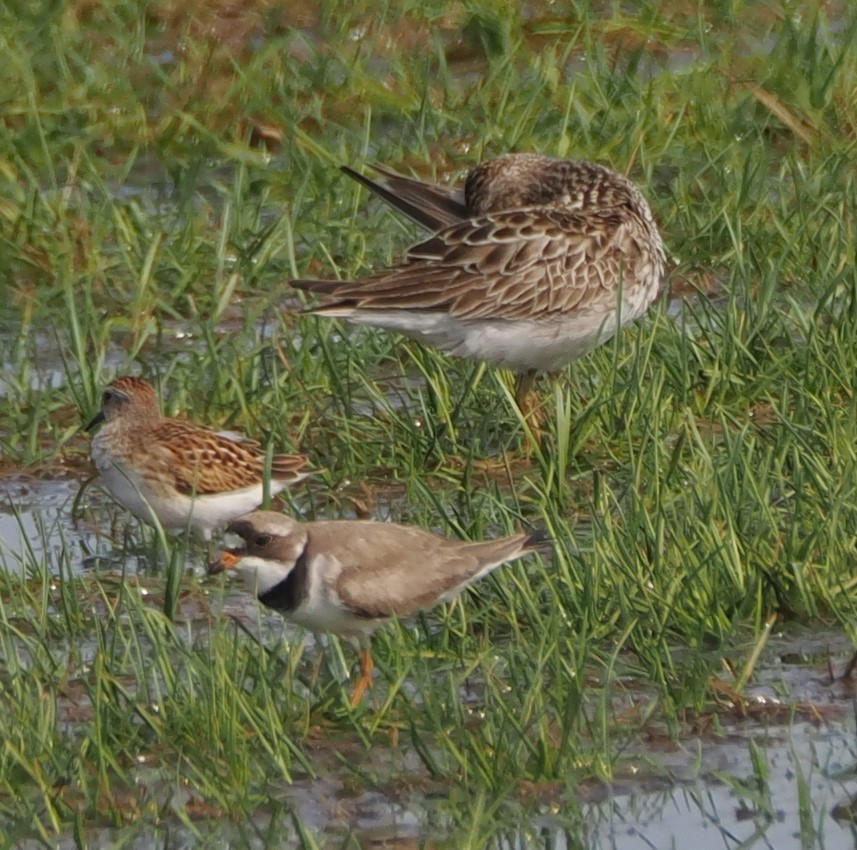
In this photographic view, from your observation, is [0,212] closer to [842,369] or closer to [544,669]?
[842,369]

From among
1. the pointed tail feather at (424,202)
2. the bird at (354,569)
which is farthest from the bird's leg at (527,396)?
the bird at (354,569)

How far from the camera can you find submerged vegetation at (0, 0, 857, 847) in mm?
5738

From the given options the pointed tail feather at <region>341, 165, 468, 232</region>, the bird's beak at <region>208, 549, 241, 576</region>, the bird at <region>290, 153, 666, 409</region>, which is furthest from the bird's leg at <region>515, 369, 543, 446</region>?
the bird's beak at <region>208, 549, 241, 576</region>

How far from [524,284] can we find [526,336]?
0.19 m

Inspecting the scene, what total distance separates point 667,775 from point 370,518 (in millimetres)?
2297

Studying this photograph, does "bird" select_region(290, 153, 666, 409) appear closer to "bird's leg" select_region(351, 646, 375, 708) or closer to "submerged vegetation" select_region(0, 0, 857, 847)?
"submerged vegetation" select_region(0, 0, 857, 847)

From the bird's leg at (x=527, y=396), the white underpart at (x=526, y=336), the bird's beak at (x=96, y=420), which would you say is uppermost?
A: the white underpart at (x=526, y=336)

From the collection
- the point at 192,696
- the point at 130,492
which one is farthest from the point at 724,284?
the point at 192,696

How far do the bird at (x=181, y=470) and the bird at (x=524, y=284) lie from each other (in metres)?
0.62

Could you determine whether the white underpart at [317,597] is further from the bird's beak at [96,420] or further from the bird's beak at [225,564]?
the bird's beak at [96,420]

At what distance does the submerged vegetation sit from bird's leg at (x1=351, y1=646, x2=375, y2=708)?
0.14 feet

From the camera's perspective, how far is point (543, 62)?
38.4 ft

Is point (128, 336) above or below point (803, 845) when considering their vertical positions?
below

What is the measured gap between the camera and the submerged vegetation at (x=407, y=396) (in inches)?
226
